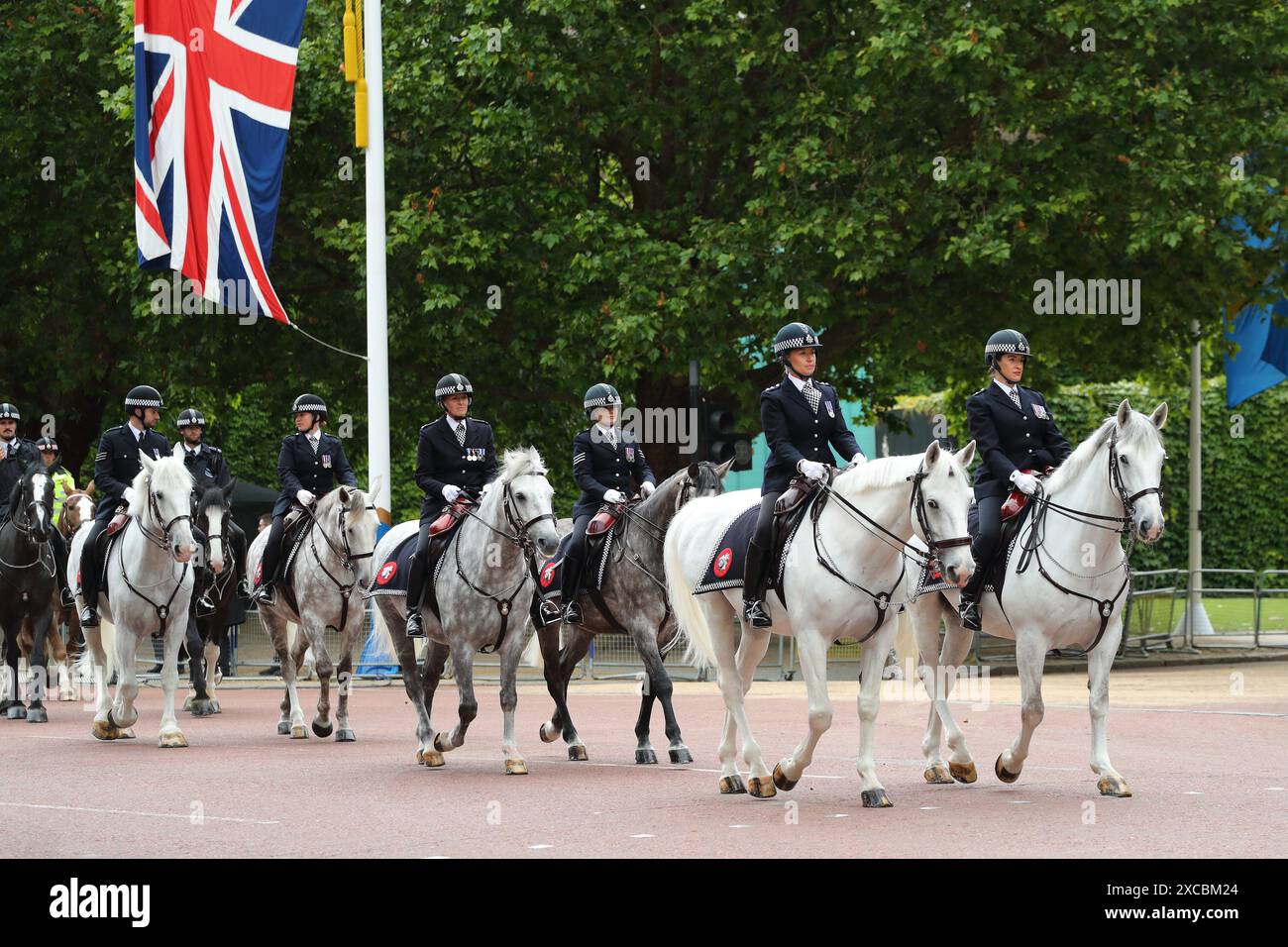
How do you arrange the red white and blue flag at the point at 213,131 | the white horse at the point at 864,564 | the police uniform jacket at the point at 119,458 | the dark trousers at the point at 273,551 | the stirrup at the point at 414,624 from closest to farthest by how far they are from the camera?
1. the white horse at the point at 864,564
2. the stirrup at the point at 414,624
3. the police uniform jacket at the point at 119,458
4. the dark trousers at the point at 273,551
5. the red white and blue flag at the point at 213,131

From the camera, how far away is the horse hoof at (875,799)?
1106 cm

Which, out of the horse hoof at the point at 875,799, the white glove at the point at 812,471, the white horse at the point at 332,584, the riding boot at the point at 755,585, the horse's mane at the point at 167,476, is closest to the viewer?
the horse hoof at the point at 875,799

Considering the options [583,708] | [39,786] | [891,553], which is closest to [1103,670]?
[891,553]

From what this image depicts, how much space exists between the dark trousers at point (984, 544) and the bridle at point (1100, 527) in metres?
0.25

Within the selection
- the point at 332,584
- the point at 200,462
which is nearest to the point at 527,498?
the point at 332,584

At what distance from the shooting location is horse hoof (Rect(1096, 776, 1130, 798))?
11.5 metres

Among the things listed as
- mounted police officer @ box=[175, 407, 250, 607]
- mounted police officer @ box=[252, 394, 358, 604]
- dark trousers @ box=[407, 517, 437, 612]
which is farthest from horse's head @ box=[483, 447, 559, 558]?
mounted police officer @ box=[175, 407, 250, 607]

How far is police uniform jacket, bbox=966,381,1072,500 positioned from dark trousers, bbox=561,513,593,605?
3.23 m

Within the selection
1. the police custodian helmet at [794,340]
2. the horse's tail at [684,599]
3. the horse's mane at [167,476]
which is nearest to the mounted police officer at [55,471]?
the horse's mane at [167,476]

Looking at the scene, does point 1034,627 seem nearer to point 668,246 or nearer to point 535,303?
point 668,246

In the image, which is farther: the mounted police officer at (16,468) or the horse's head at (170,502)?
the mounted police officer at (16,468)

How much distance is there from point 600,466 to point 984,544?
364cm

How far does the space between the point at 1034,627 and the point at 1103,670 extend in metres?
0.51

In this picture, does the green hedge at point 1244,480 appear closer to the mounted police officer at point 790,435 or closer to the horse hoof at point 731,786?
the mounted police officer at point 790,435
